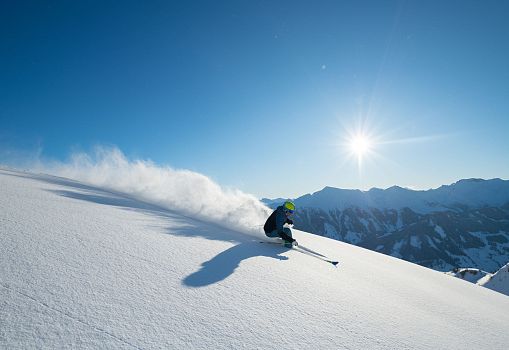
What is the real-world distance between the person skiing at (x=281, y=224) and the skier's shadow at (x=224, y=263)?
1.97 feet

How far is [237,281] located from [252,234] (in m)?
5.64

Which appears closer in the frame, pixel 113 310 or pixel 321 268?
pixel 113 310

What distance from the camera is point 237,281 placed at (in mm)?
4738

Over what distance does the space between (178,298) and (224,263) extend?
2005mm

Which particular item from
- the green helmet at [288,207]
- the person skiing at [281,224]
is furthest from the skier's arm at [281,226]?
the green helmet at [288,207]

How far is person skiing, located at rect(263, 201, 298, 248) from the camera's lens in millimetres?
9014

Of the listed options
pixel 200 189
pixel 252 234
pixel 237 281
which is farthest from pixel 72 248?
pixel 200 189

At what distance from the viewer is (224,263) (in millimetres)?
5613

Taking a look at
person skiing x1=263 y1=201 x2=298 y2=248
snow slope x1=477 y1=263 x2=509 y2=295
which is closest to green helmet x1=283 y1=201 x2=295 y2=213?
person skiing x1=263 y1=201 x2=298 y2=248

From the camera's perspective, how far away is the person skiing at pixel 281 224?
9014 mm

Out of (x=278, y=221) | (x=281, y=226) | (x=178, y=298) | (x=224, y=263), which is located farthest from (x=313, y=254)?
(x=178, y=298)

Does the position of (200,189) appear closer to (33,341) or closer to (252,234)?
(252,234)

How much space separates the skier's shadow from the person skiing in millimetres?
600

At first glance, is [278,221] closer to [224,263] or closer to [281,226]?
[281,226]
